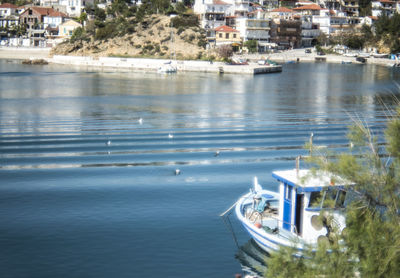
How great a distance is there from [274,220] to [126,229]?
4.72 meters

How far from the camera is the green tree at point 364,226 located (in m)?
8.70

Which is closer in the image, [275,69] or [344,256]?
[344,256]

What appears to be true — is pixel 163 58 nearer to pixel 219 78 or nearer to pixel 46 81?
pixel 219 78

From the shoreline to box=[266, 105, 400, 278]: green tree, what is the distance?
219 ft

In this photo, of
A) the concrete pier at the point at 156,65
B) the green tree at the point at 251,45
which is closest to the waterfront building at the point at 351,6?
the green tree at the point at 251,45

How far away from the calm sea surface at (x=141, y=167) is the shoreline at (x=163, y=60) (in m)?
25.6

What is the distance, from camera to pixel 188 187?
2189 cm

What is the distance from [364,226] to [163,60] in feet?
252

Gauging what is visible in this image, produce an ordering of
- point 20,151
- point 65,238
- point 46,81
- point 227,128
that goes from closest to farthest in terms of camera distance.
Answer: point 65,238, point 20,151, point 227,128, point 46,81

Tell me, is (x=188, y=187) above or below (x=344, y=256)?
below

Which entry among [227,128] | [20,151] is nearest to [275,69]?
[227,128]

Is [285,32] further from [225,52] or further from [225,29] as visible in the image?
[225,52]

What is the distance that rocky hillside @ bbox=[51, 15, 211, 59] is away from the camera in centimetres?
8794

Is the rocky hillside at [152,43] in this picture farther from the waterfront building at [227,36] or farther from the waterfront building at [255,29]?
the waterfront building at [255,29]
